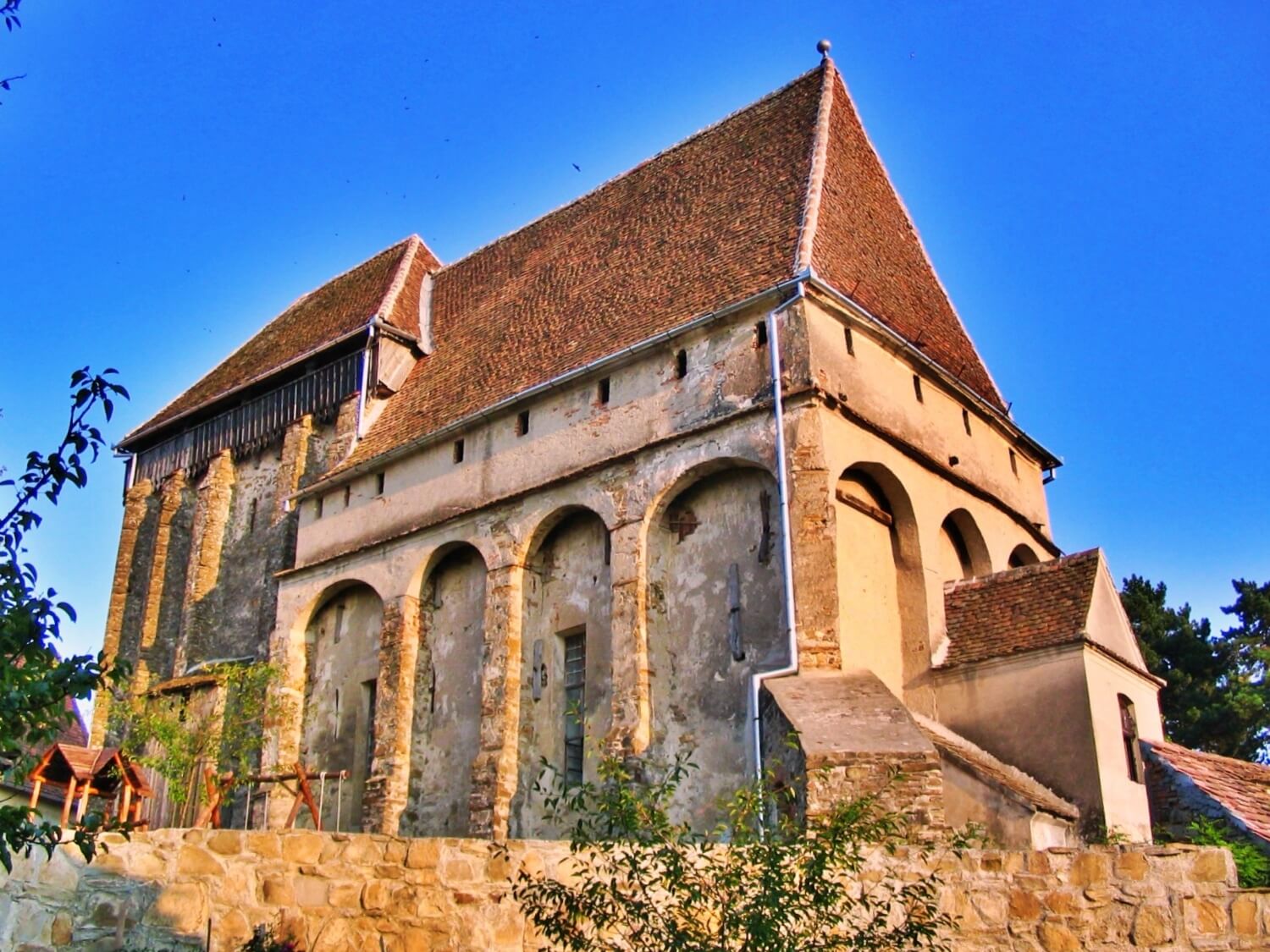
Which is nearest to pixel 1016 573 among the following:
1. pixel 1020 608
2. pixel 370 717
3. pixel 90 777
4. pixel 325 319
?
pixel 1020 608

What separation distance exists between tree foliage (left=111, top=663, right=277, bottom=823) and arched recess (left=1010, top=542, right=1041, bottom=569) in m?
12.6

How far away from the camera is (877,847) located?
9211mm

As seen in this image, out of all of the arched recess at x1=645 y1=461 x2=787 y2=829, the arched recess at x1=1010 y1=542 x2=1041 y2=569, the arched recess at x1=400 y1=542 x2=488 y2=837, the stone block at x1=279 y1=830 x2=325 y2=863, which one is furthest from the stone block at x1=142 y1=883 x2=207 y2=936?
the arched recess at x1=1010 y1=542 x2=1041 y2=569

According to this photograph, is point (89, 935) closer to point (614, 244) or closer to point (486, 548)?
point (486, 548)

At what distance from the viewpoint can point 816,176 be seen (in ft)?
65.6

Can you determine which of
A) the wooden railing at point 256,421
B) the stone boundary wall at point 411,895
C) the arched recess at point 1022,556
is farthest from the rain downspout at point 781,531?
the wooden railing at point 256,421

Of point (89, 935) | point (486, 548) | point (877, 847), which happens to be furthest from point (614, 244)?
point (89, 935)

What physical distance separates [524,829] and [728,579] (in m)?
4.76

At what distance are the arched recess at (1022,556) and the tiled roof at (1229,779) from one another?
428 cm

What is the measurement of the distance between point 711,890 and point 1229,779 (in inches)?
451

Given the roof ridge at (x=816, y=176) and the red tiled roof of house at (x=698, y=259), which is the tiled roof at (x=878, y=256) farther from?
the roof ridge at (x=816, y=176)

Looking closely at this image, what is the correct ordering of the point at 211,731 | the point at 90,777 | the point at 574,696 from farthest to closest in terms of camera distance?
the point at 211,731, the point at 574,696, the point at 90,777

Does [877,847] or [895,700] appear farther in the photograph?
[895,700]

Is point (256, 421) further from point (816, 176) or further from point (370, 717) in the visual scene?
point (816, 176)
